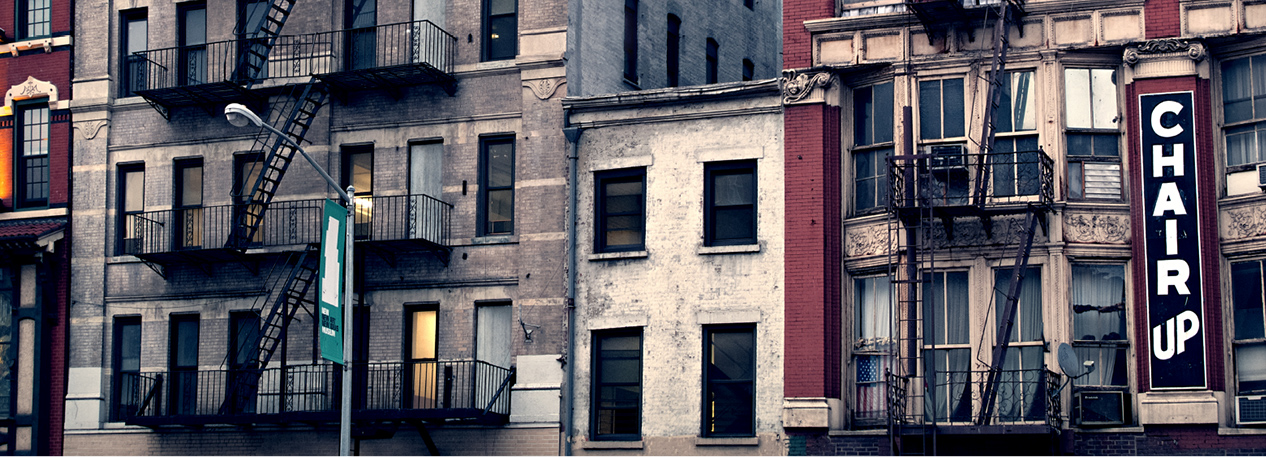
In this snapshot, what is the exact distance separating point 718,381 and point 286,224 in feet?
29.5

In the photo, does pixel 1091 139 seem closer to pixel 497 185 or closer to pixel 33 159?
pixel 497 185

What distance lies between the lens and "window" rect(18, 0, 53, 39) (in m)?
33.1

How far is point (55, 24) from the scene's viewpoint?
3284 cm

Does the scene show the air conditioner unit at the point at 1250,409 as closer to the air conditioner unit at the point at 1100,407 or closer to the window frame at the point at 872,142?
the air conditioner unit at the point at 1100,407

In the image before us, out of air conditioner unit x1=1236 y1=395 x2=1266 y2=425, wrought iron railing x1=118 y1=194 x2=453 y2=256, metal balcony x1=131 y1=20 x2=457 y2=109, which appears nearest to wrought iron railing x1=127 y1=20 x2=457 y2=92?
metal balcony x1=131 y1=20 x2=457 y2=109

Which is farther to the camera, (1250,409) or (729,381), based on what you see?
(729,381)

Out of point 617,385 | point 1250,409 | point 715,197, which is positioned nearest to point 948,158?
point 715,197

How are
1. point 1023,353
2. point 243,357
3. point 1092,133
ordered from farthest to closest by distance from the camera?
point 243,357, point 1092,133, point 1023,353

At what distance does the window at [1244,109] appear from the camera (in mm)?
24609

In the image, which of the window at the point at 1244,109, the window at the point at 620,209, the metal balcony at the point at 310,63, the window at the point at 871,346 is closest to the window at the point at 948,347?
the window at the point at 871,346

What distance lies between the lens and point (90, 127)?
32188 mm

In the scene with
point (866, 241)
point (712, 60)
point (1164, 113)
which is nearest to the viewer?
point (1164, 113)

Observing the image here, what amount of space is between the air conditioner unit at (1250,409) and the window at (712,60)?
15.2 metres

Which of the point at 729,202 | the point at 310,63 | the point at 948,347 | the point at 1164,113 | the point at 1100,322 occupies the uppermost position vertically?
the point at 310,63
